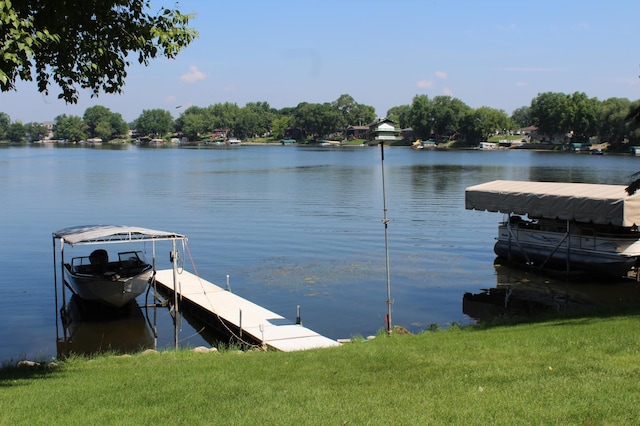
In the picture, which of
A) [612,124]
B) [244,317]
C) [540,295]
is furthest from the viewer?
[612,124]

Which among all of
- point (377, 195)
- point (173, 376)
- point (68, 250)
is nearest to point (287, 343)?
point (173, 376)

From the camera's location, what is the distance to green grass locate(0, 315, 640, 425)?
8633 millimetres

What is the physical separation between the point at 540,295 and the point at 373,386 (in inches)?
720

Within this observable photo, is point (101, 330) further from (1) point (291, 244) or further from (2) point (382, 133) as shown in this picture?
(1) point (291, 244)

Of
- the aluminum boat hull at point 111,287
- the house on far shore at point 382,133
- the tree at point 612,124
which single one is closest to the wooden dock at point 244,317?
the aluminum boat hull at point 111,287

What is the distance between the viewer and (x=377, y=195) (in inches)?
2520

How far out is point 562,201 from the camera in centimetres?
2808

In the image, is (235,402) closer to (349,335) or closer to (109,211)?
(349,335)

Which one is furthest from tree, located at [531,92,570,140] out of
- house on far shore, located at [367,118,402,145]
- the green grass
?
the green grass

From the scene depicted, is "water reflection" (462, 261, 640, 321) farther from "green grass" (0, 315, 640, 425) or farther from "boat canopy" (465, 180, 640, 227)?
"green grass" (0, 315, 640, 425)

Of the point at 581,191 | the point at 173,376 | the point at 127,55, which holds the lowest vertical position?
the point at 173,376

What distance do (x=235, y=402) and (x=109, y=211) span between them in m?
46.1

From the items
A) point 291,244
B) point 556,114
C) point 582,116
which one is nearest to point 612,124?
point 582,116

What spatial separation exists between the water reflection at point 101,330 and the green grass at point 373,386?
6.77m
